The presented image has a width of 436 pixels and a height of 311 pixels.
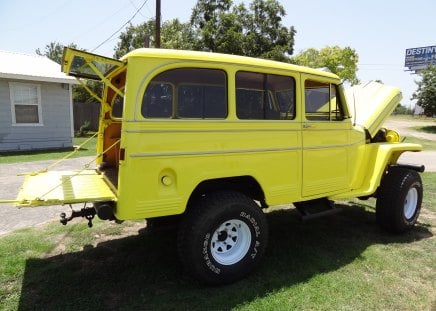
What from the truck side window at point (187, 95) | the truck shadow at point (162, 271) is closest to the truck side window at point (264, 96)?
→ the truck side window at point (187, 95)

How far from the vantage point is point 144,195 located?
350 centimetres

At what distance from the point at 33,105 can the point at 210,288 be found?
13.5 m

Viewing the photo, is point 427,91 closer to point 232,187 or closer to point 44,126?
point 44,126

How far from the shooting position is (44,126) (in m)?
15.2

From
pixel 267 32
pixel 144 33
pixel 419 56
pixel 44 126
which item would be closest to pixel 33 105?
pixel 44 126

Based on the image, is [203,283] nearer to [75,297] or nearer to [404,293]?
[75,297]

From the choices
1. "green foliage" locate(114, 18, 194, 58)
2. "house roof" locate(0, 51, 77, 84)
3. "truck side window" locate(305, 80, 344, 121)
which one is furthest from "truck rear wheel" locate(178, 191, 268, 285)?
"green foliage" locate(114, 18, 194, 58)

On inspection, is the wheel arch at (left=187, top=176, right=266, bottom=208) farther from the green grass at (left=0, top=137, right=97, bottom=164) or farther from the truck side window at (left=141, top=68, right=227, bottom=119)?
the green grass at (left=0, top=137, right=97, bottom=164)

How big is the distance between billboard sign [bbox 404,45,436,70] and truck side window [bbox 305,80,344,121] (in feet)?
216

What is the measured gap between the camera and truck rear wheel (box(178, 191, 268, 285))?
3744 mm

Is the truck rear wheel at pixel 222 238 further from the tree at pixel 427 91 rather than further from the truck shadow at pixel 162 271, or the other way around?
the tree at pixel 427 91

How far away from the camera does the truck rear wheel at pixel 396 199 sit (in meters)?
5.48

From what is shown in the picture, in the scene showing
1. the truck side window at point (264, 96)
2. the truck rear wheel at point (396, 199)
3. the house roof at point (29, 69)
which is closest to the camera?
the truck side window at point (264, 96)

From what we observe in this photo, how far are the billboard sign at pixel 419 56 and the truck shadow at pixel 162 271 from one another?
217 feet
